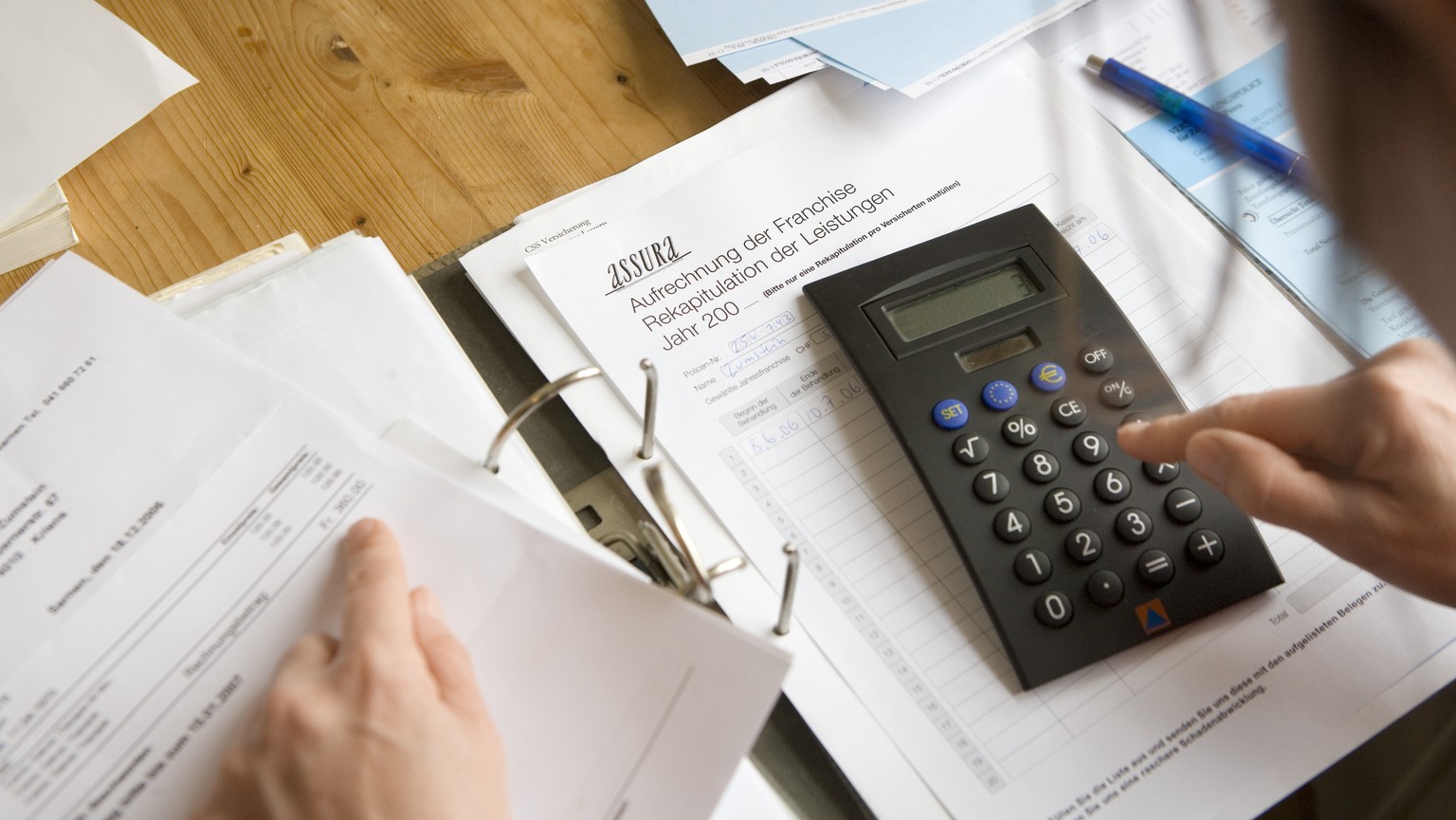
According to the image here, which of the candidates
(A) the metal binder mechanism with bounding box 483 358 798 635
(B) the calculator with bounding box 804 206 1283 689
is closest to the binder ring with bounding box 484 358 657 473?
(A) the metal binder mechanism with bounding box 483 358 798 635

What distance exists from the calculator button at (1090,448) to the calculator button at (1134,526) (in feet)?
0.09

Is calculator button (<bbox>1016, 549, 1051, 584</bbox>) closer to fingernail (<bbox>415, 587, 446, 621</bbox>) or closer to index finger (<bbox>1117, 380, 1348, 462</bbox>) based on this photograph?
index finger (<bbox>1117, 380, 1348, 462</bbox>)

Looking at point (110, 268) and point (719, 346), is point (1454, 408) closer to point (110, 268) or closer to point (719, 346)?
point (719, 346)

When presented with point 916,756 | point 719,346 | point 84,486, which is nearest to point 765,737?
point 916,756

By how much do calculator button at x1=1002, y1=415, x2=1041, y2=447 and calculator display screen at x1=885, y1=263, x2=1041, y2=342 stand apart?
6cm

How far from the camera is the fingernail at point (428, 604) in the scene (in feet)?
1.27

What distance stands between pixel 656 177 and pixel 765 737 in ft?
1.01

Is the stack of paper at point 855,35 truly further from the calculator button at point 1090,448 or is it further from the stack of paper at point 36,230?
the stack of paper at point 36,230

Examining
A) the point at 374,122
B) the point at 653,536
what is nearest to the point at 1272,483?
the point at 653,536

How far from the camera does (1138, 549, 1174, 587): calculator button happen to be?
44cm

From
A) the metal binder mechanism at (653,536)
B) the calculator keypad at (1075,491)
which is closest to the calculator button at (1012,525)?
the calculator keypad at (1075,491)

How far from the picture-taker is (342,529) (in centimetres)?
40

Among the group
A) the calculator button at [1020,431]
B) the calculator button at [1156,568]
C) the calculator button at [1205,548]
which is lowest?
the calculator button at [1205,548]

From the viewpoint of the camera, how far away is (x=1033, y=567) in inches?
17.2
